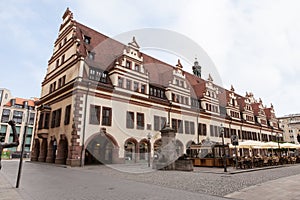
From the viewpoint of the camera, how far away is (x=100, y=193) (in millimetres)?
8188

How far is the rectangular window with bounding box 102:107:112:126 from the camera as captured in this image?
23.7 m

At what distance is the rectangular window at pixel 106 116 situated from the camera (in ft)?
77.8

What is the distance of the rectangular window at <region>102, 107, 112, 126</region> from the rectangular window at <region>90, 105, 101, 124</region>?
2.30ft

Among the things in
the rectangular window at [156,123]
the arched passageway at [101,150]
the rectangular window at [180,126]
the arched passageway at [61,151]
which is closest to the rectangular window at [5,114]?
the arched passageway at [61,151]

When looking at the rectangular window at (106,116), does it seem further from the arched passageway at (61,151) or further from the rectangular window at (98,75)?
the arched passageway at (61,151)

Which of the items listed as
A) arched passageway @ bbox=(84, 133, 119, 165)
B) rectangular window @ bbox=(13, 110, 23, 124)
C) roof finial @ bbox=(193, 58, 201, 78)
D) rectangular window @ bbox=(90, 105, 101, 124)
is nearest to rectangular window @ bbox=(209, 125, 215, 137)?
roof finial @ bbox=(193, 58, 201, 78)

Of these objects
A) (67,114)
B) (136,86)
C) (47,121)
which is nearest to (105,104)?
(67,114)

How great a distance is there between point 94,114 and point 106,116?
4.87 feet

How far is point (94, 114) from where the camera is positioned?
2306 cm

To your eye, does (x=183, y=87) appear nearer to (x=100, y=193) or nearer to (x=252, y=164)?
(x=252, y=164)

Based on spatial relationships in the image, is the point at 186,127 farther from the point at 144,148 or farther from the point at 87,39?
the point at 87,39

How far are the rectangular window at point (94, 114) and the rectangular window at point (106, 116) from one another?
27.6 inches

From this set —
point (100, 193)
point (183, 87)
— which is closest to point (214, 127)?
point (183, 87)

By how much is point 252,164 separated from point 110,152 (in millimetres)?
15347
